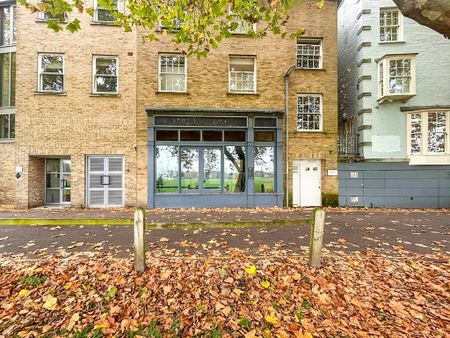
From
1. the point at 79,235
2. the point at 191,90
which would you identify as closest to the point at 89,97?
the point at 191,90

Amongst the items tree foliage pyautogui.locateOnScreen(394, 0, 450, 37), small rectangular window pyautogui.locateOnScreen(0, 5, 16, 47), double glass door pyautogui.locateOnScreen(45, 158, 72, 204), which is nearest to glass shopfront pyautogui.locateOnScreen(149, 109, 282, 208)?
double glass door pyautogui.locateOnScreen(45, 158, 72, 204)

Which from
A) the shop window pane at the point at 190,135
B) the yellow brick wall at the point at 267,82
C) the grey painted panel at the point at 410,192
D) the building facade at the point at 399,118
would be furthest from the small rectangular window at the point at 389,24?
the shop window pane at the point at 190,135

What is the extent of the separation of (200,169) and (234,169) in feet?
5.62

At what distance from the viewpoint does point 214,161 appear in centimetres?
1178

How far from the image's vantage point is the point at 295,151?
1200 cm

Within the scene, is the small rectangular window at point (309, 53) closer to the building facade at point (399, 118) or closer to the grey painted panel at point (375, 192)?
the building facade at point (399, 118)

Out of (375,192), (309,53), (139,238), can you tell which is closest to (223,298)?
(139,238)

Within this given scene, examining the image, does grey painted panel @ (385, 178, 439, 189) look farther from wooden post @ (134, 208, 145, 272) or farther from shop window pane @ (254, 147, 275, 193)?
wooden post @ (134, 208, 145, 272)

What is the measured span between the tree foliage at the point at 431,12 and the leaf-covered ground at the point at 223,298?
3635 millimetres

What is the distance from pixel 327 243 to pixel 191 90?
363 inches

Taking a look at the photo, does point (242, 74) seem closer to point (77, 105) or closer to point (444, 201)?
point (77, 105)

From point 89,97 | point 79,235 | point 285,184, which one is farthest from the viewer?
point 285,184

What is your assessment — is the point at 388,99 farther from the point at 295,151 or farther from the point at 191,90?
the point at 191,90

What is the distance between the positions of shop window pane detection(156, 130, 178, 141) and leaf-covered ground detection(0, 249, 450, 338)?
7630 mm
